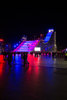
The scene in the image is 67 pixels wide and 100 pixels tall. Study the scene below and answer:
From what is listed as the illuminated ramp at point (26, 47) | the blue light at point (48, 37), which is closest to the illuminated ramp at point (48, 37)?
the blue light at point (48, 37)

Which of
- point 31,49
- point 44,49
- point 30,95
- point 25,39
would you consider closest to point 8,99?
point 30,95

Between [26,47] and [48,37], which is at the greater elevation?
[48,37]

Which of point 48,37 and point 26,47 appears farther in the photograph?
point 48,37

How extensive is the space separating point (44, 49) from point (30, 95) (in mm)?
85673

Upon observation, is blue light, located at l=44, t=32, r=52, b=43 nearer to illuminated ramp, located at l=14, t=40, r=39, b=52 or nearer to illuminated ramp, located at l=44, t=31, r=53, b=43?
illuminated ramp, located at l=44, t=31, r=53, b=43

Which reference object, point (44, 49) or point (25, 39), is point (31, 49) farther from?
point (25, 39)

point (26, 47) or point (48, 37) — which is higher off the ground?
point (48, 37)

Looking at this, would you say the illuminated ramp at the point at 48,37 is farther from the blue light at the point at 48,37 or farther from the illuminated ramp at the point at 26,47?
the illuminated ramp at the point at 26,47

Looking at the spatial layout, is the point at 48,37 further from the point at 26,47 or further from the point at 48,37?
the point at 26,47

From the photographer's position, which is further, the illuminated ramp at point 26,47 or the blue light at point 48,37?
the blue light at point 48,37

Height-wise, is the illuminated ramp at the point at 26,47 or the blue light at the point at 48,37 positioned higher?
the blue light at the point at 48,37

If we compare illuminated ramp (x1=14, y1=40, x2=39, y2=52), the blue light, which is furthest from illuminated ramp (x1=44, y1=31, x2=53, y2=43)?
illuminated ramp (x1=14, y1=40, x2=39, y2=52)

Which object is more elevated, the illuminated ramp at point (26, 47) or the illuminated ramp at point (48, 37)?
the illuminated ramp at point (48, 37)

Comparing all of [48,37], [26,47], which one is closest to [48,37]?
[48,37]
